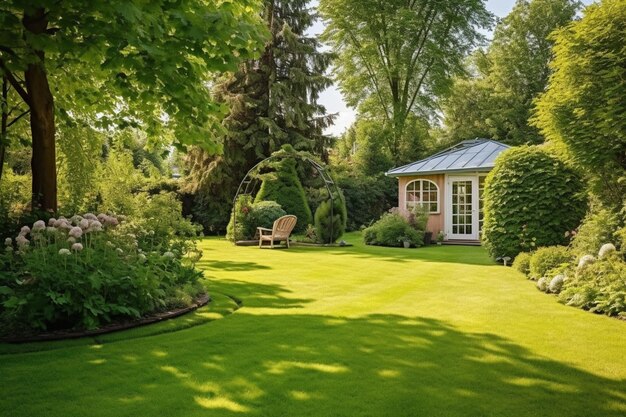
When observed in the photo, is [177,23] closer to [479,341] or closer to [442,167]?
[479,341]

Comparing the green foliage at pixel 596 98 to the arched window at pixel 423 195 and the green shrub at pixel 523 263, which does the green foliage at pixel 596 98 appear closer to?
the green shrub at pixel 523 263

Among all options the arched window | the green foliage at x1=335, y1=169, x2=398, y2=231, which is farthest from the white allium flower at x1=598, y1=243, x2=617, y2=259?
the green foliage at x1=335, y1=169, x2=398, y2=231

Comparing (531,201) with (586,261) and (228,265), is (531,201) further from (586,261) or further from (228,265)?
(228,265)

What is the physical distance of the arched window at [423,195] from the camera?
18059 millimetres

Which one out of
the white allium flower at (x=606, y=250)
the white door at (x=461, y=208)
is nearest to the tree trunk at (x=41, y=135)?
the white allium flower at (x=606, y=250)

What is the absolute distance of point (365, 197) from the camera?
24.0m

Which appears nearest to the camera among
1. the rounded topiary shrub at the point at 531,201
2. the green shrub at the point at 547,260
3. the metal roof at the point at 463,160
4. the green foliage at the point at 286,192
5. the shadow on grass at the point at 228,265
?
the green shrub at the point at 547,260

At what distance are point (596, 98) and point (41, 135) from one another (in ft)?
26.0

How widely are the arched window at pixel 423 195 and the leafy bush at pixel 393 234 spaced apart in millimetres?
2143

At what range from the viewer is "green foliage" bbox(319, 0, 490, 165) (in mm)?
25797

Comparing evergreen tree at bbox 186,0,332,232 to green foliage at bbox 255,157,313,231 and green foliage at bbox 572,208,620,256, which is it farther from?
green foliage at bbox 572,208,620,256

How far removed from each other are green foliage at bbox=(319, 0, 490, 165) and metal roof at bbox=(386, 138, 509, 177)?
811cm

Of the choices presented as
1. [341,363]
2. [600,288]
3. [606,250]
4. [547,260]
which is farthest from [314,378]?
[547,260]

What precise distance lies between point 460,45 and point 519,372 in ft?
86.8
